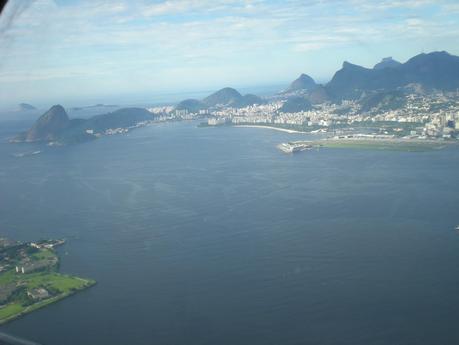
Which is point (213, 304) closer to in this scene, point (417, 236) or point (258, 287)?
point (258, 287)

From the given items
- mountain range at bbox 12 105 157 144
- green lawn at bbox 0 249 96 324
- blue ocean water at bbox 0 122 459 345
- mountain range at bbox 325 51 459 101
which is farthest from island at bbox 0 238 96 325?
mountain range at bbox 325 51 459 101

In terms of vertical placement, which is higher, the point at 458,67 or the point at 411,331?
the point at 458,67

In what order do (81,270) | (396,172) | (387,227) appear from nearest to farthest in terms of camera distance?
(81,270) → (387,227) → (396,172)

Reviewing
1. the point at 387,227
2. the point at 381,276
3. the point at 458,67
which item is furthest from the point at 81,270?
the point at 458,67

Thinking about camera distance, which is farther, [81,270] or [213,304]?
[81,270]

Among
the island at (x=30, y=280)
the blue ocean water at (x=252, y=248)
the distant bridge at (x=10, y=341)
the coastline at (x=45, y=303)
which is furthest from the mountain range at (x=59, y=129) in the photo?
the distant bridge at (x=10, y=341)

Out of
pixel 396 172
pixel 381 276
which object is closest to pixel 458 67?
pixel 396 172

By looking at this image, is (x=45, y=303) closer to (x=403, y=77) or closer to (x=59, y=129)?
(x=59, y=129)

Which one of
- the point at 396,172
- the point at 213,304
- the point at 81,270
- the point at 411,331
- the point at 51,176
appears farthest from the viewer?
the point at 51,176

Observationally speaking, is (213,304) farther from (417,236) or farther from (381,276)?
(417,236)
